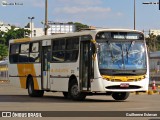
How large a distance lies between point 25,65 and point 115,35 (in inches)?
305

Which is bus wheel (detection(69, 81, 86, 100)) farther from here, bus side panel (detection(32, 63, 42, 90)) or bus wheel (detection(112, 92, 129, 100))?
bus side panel (detection(32, 63, 42, 90))

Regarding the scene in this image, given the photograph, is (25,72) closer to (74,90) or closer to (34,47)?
(34,47)

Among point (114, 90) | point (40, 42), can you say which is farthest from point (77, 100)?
point (40, 42)

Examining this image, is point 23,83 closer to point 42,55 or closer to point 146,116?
point 42,55

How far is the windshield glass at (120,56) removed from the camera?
23.5 m

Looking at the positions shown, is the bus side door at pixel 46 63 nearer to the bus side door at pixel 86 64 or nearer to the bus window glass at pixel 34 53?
the bus window glass at pixel 34 53

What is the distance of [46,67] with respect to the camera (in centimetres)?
2800

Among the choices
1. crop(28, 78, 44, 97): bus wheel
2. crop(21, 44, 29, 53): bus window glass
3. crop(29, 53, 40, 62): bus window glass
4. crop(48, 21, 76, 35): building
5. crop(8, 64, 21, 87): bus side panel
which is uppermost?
crop(48, 21, 76, 35): building

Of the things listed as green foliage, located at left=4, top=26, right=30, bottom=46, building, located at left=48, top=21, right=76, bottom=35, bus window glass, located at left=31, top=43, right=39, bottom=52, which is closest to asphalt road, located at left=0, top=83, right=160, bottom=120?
bus window glass, located at left=31, top=43, right=39, bottom=52

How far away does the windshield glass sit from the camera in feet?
77.2

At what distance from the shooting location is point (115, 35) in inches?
948

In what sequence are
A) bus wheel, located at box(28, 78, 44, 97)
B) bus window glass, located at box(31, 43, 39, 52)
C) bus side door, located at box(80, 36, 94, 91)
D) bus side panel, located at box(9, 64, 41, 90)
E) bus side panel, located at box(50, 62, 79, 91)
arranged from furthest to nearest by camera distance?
1. bus wheel, located at box(28, 78, 44, 97)
2. bus window glass, located at box(31, 43, 39, 52)
3. bus side panel, located at box(9, 64, 41, 90)
4. bus side panel, located at box(50, 62, 79, 91)
5. bus side door, located at box(80, 36, 94, 91)

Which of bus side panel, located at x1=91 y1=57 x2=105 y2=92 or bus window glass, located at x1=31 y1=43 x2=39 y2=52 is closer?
bus side panel, located at x1=91 y1=57 x2=105 y2=92

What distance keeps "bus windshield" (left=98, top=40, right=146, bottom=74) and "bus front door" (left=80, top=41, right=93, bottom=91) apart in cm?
73
